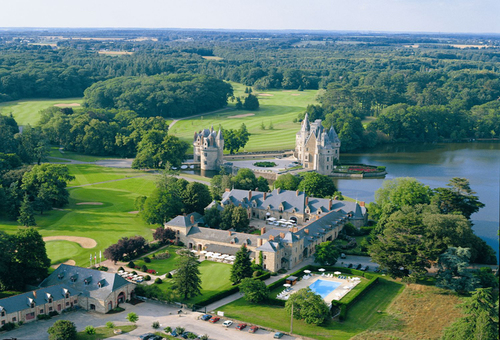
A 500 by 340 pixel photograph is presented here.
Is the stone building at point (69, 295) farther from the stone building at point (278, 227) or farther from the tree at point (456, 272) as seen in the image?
the tree at point (456, 272)

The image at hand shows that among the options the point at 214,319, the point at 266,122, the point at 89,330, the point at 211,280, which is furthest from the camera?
the point at 266,122

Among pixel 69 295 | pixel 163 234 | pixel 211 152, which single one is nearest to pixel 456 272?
pixel 163 234

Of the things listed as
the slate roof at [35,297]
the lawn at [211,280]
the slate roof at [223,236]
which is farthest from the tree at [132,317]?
the slate roof at [223,236]

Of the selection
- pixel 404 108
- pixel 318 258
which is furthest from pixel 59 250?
pixel 404 108

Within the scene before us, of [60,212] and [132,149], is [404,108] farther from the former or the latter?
[60,212]

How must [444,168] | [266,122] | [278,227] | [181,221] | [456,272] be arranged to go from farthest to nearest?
[266,122] → [444,168] → [278,227] → [181,221] → [456,272]

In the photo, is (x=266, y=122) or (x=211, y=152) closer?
(x=211, y=152)

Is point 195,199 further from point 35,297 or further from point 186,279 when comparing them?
point 35,297

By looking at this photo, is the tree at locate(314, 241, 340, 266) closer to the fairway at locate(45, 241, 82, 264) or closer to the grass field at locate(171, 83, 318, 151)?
the fairway at locate(45, 241, 82, 264)
